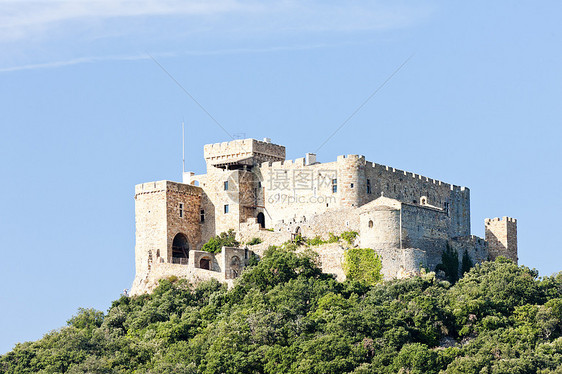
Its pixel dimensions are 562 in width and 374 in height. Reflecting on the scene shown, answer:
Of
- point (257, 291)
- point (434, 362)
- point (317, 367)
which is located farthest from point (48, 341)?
point (434, 362)

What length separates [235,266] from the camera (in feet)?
290

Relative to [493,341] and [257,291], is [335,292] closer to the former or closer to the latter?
[257,291]

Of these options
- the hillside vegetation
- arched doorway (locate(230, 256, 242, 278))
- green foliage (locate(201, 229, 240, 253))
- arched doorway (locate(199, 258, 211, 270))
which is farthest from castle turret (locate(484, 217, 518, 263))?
arched doorway (locate(199, 258, 211, 270))

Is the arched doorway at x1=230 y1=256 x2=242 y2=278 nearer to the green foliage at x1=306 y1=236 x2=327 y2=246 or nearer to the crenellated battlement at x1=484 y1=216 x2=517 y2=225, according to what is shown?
the green foliage at x1=306 y1=236 x2=327 y2=246

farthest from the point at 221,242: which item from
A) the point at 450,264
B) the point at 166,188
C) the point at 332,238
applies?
the point at 450,264

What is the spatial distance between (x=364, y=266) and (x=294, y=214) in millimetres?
8978

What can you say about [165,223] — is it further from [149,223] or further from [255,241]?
[255,241]

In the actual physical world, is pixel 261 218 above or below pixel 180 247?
above

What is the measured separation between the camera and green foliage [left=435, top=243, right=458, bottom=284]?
285 ft

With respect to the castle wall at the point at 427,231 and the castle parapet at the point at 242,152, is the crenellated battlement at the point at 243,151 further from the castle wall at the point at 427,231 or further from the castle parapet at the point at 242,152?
the castle wall at the point at 427,231

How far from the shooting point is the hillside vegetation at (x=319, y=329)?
73.8 meters

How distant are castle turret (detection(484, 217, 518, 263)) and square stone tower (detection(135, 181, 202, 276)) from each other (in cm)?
2028

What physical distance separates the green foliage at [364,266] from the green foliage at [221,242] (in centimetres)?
963

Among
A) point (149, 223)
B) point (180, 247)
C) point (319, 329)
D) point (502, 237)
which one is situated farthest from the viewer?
point (502, 237)
